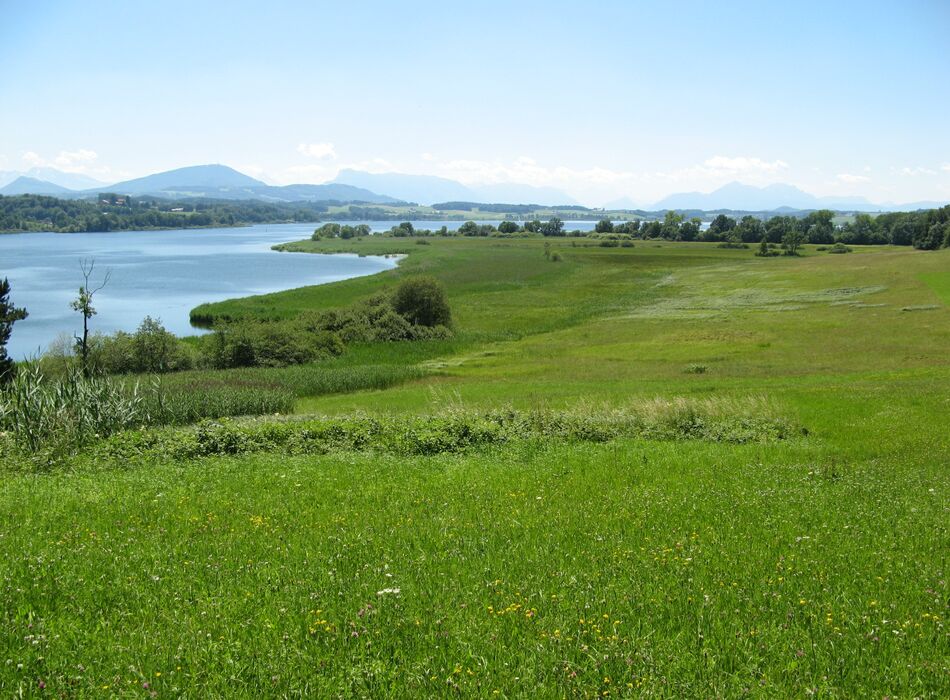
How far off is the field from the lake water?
33.4m

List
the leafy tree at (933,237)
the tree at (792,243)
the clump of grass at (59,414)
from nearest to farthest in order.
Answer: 1. the clump of grass at (59,414)
2. the leafy tree at (933,237)
3. the tree at (792,243)

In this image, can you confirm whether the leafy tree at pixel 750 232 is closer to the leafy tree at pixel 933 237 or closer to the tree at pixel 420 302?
the leafy tree at pixel 933 237

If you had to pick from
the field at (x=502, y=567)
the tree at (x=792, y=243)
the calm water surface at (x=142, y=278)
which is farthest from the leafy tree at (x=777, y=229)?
the field at (x=502, y=567)

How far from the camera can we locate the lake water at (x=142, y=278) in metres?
74.4

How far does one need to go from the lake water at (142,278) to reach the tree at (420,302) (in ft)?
75.8

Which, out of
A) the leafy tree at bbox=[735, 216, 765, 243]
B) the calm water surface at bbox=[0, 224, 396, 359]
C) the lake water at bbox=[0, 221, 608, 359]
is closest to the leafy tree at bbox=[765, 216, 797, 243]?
the leafy tree at bbox=[735, 216, 765, 243]

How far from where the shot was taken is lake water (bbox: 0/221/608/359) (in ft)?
244

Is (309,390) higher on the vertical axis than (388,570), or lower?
lower

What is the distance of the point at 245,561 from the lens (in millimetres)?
9188

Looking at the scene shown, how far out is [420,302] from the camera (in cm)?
6925

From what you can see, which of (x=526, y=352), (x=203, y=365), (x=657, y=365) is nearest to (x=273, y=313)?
(x=203, y=365)

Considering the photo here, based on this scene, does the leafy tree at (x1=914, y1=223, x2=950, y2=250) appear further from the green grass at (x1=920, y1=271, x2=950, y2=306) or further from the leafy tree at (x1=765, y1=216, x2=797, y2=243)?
the green grass at (x1=920, y1=271, x2=950, y2=306)

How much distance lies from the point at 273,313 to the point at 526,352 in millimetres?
35664

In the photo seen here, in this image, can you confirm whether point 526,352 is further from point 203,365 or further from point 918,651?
point 918,651
